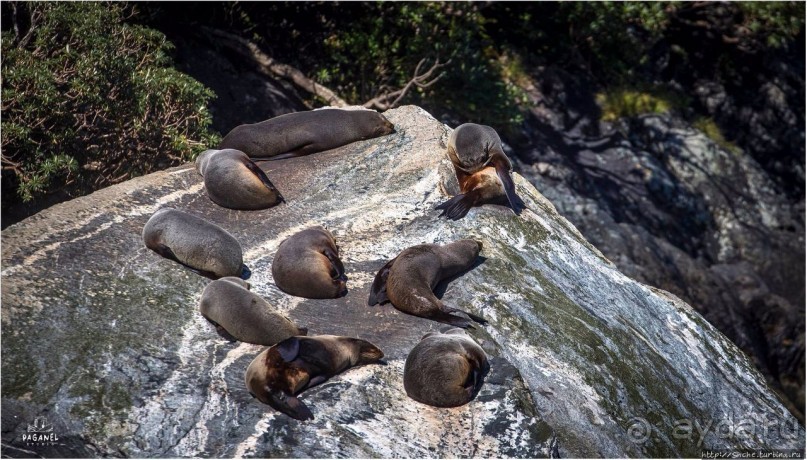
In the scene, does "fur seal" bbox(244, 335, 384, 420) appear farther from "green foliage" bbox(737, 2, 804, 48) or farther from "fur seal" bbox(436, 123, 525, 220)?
"green foliage" bbox(737, 2, 804, 48)

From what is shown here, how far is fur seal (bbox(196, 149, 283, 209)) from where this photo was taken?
545cm

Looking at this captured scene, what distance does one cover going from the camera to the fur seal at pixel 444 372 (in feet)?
12.7

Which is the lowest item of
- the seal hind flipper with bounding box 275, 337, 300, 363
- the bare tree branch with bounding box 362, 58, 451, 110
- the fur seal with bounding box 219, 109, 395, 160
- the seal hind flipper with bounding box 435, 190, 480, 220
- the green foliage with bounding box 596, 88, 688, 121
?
the green foliage with bounding box 596, 88, 688, 121

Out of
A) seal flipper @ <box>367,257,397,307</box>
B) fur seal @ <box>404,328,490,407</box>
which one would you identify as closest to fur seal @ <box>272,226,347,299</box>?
seal flipper @ <box>367,257,397,307</box>

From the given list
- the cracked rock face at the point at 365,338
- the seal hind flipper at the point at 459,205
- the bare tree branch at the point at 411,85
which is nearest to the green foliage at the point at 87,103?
the cracked rock face at the point at 365,338

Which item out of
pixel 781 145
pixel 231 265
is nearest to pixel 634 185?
pixel 781 145

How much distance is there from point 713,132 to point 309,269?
35.5 ft

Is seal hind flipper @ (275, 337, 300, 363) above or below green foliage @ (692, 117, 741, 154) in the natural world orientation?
above

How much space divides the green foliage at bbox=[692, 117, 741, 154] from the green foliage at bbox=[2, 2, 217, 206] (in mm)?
8925

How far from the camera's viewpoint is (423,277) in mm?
4582

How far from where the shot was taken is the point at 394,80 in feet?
33.4

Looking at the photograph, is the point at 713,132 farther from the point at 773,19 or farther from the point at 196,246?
the point at 196,246

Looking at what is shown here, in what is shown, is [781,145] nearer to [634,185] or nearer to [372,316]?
[634,185]

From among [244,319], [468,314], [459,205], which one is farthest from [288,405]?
[459,205]
